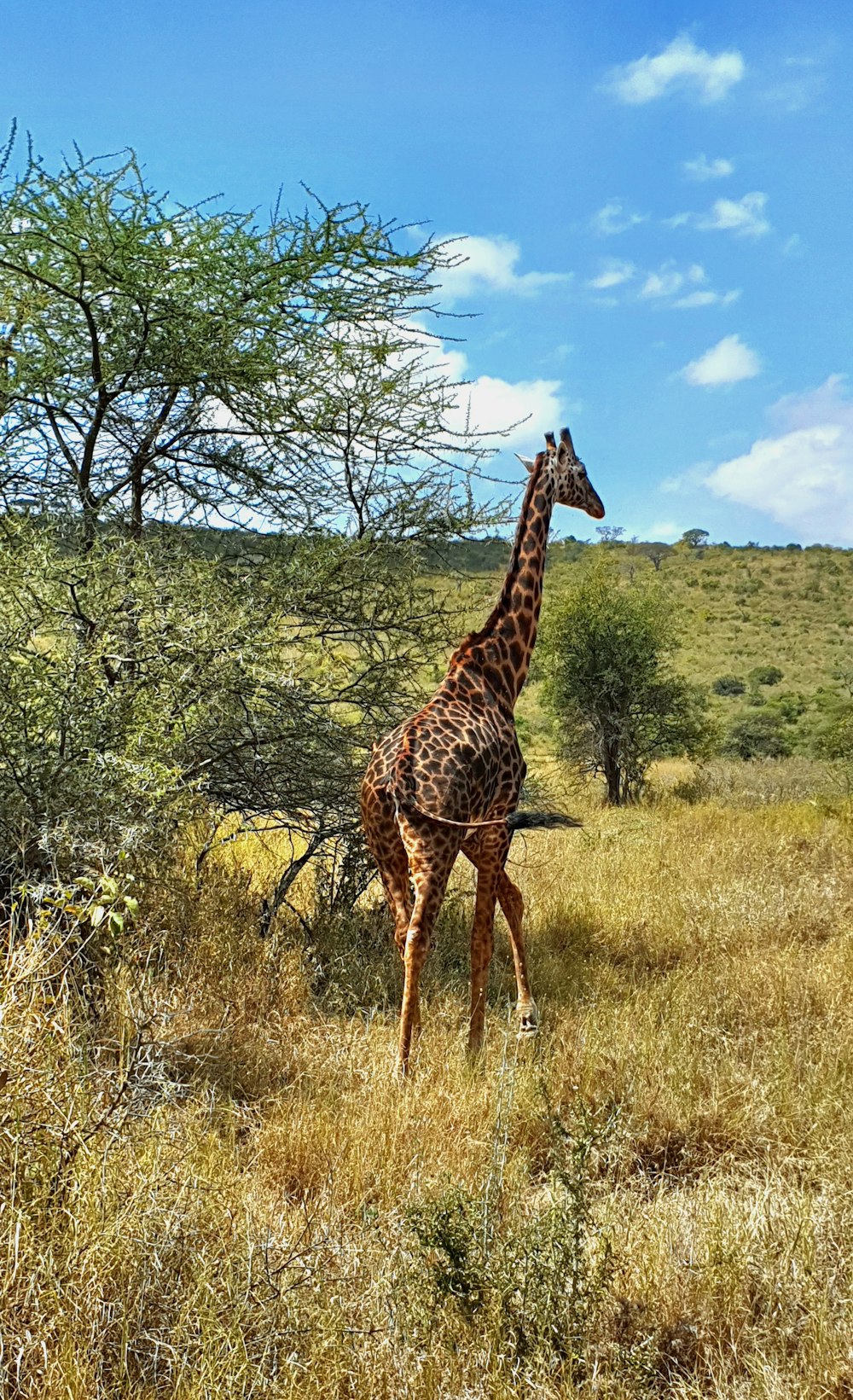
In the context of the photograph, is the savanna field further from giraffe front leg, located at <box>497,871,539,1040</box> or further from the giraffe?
the giraffe

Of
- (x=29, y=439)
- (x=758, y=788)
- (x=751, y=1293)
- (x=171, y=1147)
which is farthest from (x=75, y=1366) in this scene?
(x=758, y=788)

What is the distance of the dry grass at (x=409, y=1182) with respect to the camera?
2.80 metres

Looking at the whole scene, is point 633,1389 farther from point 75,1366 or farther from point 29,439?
point 29,439

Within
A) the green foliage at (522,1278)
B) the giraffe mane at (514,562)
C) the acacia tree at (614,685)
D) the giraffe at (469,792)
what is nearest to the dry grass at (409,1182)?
the green foliage at (522,1278)

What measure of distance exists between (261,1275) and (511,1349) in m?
0.74

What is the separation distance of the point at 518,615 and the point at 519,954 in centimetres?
200

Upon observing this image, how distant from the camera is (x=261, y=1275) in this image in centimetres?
297

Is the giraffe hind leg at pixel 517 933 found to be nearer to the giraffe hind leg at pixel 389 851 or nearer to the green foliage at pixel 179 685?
the giraffe hind leg at pixel 389 851

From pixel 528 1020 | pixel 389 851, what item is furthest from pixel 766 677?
pixel 389 851

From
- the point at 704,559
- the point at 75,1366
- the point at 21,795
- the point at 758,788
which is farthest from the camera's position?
the point at 704,559

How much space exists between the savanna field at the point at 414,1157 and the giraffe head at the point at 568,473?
3062mm

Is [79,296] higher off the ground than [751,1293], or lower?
higher

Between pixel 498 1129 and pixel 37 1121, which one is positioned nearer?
pixel 37 1121

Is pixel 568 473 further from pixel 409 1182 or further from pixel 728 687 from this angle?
pixel 728 687
